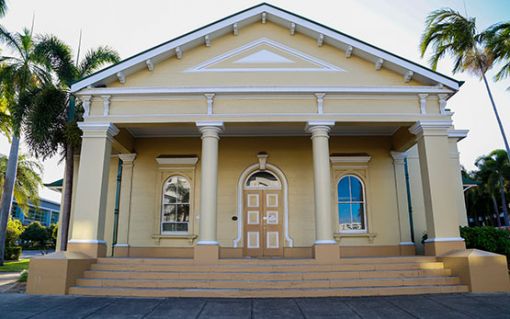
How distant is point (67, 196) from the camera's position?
1310 centimetres

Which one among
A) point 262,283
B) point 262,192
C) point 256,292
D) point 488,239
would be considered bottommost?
point 256,292

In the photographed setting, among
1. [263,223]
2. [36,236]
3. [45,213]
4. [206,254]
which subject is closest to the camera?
[206,254]

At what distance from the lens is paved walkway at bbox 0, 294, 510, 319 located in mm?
6547

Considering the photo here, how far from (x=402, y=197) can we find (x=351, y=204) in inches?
67.5

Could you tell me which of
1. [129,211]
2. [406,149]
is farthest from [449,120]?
[129,211]

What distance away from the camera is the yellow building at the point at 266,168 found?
361 inches

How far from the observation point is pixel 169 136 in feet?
43.8

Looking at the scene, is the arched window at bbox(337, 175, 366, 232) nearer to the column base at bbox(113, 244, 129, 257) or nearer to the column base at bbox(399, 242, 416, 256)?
the column base at bbox(399, 242, 416, 256)

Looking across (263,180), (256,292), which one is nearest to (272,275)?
(256,292)

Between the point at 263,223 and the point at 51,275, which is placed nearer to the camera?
the point at 51,275

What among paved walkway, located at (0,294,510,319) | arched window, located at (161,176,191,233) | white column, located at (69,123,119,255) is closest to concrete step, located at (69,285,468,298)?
paved walkway, located at (0,294,510,319)

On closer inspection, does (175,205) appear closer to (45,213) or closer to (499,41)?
(499,41)

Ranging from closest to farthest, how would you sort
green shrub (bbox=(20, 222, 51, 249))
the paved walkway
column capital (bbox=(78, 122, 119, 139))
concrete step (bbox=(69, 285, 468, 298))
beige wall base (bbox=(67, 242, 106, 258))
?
1. the paved walkway
2. concrete step (bbox=(69, 285, 468, 298))
3. beige wall base (bbox=(67, 242, 106, 258))
4. column capital (bbox=(78, 122, 119, 139))
5. green shrub (bbox=(20, 222, 51, 249))

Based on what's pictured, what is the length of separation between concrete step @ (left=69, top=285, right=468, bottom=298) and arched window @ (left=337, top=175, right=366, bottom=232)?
4.23 meters
